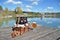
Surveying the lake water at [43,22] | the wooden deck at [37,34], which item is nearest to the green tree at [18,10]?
the lake water at [43,22]

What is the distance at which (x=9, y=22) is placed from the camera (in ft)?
10.9

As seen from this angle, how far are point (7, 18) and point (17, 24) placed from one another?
245 millimetres

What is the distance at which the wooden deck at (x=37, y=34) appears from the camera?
10.4ft

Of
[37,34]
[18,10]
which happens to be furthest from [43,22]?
[18,10]

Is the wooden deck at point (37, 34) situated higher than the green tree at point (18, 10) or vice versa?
the green tree at point (18, 10)

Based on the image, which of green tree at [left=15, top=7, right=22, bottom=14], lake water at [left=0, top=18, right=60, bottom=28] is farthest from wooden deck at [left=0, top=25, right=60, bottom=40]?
green tree at [left=15, top=7, right=22, bottom=14]

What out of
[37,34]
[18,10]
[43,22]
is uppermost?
[18,10]

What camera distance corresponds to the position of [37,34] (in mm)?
3238

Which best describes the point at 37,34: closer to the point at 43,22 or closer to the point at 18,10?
the point at 43,22

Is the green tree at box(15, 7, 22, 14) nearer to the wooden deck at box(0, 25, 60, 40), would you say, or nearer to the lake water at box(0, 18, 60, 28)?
the lake water at box(0, 18, 60, 28)

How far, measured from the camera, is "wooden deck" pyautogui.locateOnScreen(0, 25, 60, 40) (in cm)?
318

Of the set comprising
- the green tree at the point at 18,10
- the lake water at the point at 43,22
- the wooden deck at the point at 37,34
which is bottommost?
the wooden deck at the point at 37,34

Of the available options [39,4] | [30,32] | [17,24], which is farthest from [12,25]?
[39,4]

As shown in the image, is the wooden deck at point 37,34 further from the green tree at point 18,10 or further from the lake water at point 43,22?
the green tree at point 18,10
